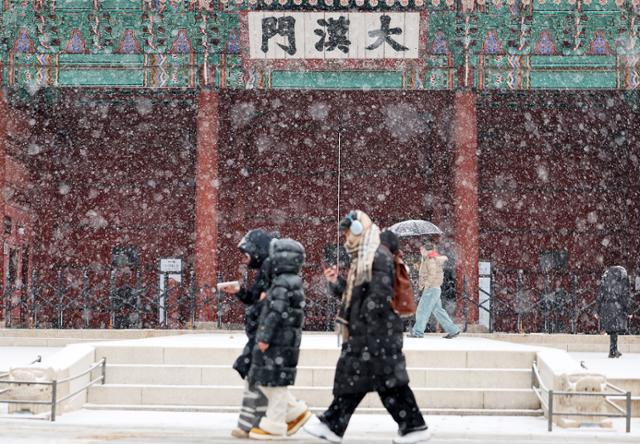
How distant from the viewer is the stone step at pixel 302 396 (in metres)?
11.4

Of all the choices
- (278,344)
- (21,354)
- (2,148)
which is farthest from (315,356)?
(2,148)

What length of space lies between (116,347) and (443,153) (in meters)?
13.5

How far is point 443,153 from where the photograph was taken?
79.4 ft

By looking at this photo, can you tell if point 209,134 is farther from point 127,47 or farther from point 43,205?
point 43,205

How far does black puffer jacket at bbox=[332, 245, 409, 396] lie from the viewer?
8023 mm

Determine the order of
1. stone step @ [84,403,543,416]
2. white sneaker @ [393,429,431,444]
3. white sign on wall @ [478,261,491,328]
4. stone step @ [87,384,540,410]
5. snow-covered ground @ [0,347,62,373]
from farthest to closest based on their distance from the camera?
white sign on wall @ [478,261,491,328], snow-covered ground @ [0,347,62,373], stone step @ [87,384,540,410], stone step @ [84,403,543,416], white sneaker @ [393,429,431,444]

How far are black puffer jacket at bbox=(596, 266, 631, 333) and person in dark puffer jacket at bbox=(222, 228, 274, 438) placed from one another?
8.08 meters

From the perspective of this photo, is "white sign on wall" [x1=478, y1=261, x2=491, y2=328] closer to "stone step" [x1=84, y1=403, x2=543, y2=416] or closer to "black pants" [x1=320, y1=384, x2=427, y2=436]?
"stone step" [x1=84, y1=403, x2=543, y2=416]

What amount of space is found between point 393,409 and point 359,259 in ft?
3.88

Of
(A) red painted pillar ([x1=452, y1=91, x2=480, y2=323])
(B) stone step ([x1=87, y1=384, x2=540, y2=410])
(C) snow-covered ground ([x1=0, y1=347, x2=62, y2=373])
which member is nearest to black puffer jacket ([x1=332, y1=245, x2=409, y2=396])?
(B) stone step ([x1=87, y1=384, x2=540, y2=410])

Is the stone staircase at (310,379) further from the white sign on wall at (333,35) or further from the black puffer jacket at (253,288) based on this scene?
the white sign on wall at (333,35)

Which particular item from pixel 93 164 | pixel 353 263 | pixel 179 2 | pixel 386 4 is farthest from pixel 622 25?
pixel 353 263

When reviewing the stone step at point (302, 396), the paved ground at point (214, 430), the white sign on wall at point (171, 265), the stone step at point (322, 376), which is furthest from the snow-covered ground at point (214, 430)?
the white sign on wall at point (171, 265)

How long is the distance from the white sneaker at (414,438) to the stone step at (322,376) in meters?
3.51
